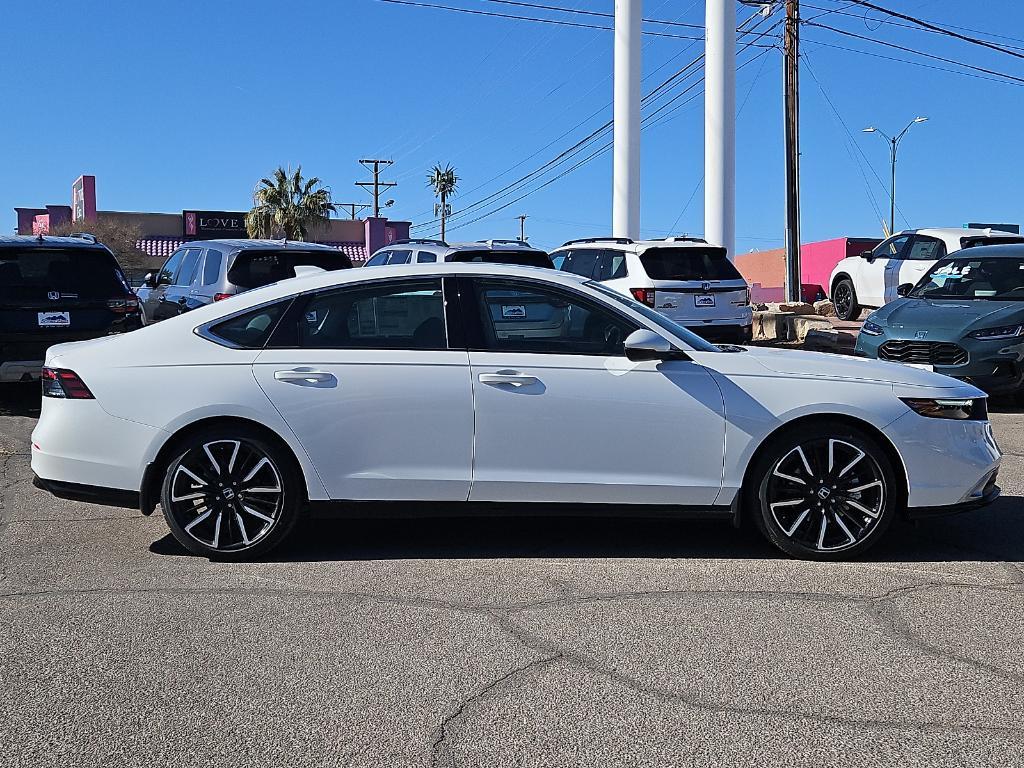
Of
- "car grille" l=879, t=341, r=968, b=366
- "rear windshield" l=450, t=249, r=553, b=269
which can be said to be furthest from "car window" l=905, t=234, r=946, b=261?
"car grille" l=879, t=341, r=968, b=366

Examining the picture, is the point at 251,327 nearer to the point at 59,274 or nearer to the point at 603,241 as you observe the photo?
the point at 59,274

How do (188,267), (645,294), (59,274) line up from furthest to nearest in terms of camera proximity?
(645,294) → (188,267) → (59,274)

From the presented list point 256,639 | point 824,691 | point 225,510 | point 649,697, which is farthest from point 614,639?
point 225,510

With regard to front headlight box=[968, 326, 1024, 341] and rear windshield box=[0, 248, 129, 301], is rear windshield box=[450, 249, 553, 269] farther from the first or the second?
front headlight box=[968, 326, 1024, 341]

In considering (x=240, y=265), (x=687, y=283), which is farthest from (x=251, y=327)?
(x=687, y=283)

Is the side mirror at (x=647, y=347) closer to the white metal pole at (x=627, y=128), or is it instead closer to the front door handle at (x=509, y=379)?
the front door handle at (x=509, y=379)

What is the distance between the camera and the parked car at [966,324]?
37.4 ft

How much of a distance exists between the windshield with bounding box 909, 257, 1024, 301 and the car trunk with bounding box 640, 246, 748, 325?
263 cm

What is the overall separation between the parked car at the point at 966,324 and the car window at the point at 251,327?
7.10 meters

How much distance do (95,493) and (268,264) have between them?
23.2ft

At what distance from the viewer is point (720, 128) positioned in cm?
2559


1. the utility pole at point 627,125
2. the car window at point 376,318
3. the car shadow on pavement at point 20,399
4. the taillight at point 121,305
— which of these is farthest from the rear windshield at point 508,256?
the utility pole at point 627,125

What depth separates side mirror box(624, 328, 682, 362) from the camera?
5754 mm

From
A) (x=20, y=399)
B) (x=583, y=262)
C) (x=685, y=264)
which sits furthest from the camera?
(x=583, y=262)
